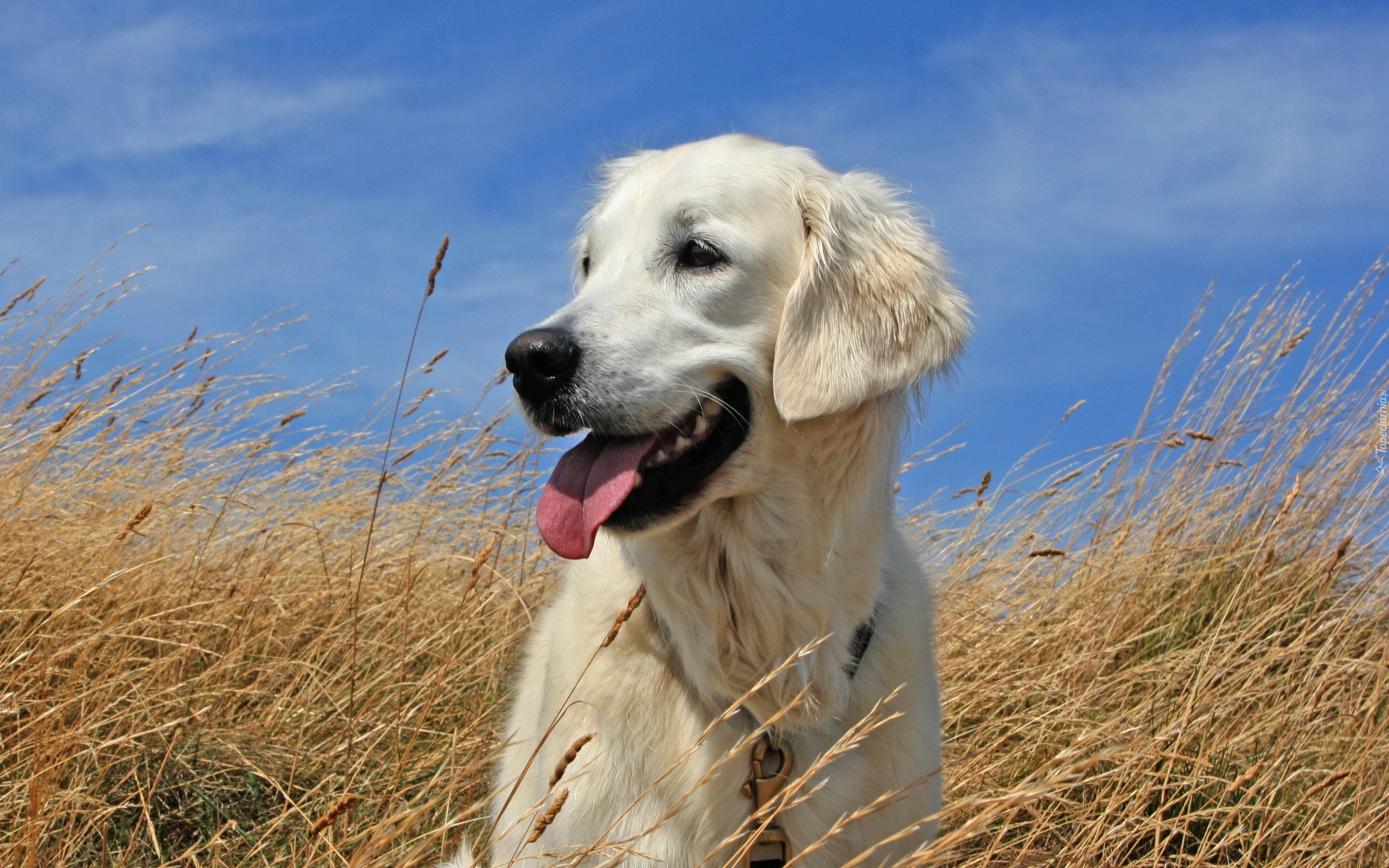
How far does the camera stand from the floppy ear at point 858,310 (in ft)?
7.45

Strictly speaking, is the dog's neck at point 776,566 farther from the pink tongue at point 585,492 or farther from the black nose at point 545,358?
the black nose at point 545,358

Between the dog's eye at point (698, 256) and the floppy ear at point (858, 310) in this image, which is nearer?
the floppy ear at point (858, 310)

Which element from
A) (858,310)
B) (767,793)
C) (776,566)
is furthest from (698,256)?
(767,793)

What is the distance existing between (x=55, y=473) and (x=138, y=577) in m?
1.51

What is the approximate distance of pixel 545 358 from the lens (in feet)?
7.27

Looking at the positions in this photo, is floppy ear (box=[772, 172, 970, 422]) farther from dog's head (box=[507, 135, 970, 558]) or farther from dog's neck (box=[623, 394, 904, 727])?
dog's neck (box=[623, 394, 904, 727])

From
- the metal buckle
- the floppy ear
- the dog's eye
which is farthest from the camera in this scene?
the dog's eye

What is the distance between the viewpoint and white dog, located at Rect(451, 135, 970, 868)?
2189mm

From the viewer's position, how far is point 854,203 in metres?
2.62

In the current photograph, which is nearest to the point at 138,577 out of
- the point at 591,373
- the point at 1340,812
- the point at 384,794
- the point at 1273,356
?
the point at 384,794

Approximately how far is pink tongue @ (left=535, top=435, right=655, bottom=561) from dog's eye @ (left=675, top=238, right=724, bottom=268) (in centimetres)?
41

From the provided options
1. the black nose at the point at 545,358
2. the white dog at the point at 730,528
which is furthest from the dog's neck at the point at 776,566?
the black nose at the point at 545,358

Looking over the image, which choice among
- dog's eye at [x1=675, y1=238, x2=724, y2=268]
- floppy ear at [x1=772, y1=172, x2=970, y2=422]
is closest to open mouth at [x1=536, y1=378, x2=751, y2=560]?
floppy ear at [x1=772, y1=172, x2=970, y2=422]

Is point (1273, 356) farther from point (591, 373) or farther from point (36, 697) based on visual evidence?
point (36, 697)
